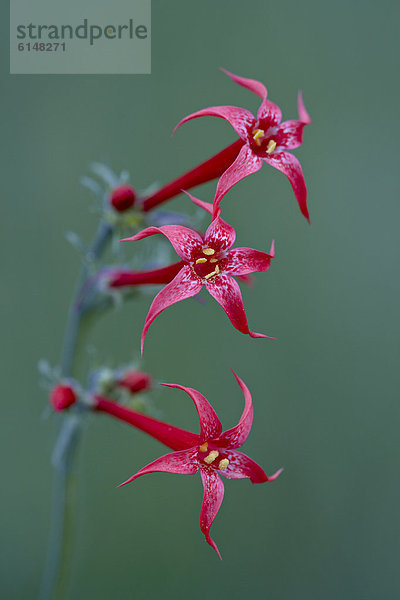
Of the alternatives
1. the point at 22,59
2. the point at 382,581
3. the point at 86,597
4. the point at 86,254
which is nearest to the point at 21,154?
the point at 22,59

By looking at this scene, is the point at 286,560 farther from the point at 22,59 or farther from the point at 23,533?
the point at 22,59

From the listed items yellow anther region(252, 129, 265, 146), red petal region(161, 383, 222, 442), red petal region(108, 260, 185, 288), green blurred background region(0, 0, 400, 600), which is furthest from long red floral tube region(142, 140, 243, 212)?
green blurred background region(0, 0, 400, 600)

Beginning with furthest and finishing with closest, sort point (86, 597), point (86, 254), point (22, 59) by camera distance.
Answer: point (86, 597), point (22, 59), point (86, 254)

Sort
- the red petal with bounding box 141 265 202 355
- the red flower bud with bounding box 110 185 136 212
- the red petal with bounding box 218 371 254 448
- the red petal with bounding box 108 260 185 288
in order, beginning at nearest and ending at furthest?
the red petal with bounding box 141 265 202 355
the red petal with bounding box 218 371 254 448
the red petal with bounding box 108 260 185 288
the red flower bud with bounding box 110 185 136 212

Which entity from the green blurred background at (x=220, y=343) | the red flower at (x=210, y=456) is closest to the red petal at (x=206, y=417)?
the red flower at (x=210, y=456)

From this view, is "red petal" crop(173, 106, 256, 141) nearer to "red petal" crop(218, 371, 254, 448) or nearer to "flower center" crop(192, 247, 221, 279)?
"flower center" crop(192, 247, 221, 279)

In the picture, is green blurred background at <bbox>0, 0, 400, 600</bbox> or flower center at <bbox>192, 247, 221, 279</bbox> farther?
green blurred background at <bbox>0, 0, 400, 600</bbox>
